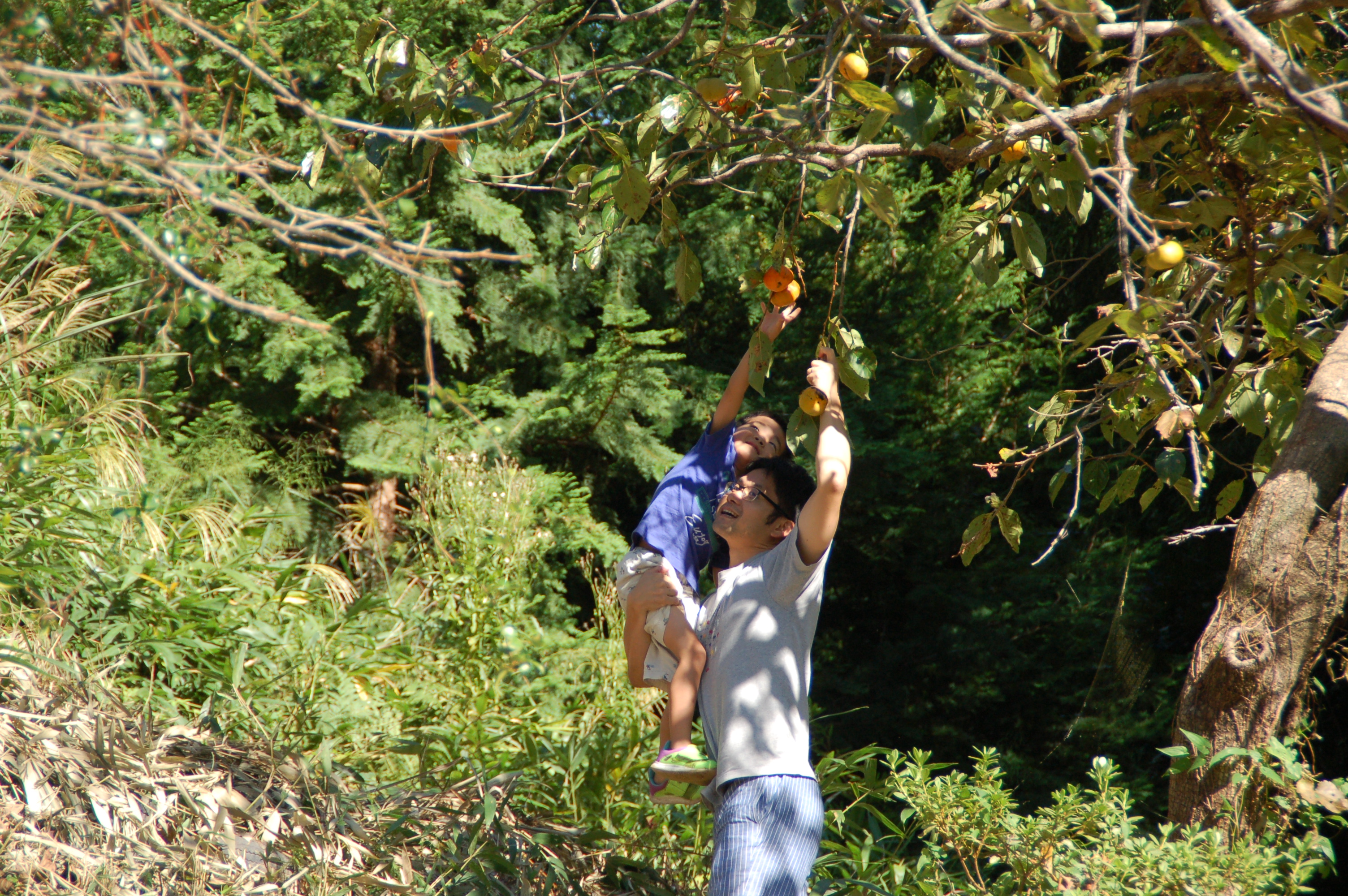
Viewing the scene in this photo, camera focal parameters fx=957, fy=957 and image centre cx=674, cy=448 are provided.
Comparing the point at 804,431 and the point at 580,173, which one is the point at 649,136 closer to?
the point at 580,173

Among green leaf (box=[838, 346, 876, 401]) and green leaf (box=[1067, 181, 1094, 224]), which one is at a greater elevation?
green leaf (box=[1067, 181, 1094, 224])

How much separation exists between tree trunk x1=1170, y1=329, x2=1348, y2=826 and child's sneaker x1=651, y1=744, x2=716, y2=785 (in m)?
0.96

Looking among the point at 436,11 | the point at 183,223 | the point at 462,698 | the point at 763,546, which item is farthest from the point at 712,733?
the point at 436,11

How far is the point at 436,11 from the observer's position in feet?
15.3

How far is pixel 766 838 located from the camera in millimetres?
1647

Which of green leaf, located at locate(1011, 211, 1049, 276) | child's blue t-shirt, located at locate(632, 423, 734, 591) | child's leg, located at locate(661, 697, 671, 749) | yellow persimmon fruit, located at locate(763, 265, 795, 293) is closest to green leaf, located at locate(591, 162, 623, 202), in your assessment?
yellow persimmon fruit, located at locate(763, 265, 795, 293)

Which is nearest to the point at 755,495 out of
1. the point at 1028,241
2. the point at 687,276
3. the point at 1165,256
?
the point at 687,276

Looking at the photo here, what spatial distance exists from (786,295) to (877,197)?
0.48m

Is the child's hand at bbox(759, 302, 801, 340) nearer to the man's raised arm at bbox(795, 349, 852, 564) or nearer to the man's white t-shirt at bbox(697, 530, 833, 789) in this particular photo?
the man's raised arm at bbox(795, 349, 852, 564)

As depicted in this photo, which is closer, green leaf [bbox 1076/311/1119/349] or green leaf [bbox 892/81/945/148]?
green leaf [bbox 892/81/945/148]

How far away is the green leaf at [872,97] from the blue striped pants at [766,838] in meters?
1.11

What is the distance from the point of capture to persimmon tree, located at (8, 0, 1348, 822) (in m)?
1.11

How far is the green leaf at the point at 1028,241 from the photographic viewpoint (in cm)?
190

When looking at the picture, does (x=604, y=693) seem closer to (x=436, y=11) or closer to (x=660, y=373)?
(x=660, y=373)
